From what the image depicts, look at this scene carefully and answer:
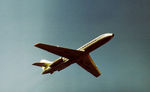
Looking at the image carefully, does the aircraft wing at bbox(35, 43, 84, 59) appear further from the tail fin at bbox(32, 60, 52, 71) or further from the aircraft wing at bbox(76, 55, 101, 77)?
the tail fin at bbox(32, 60, 52, 71)

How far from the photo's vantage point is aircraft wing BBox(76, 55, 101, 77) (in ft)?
148

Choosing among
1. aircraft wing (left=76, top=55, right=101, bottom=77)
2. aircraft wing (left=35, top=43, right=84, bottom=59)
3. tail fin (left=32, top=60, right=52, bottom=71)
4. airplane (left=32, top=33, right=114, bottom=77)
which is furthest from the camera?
tail fin (left=32, top=60, right=52, bottom=71)

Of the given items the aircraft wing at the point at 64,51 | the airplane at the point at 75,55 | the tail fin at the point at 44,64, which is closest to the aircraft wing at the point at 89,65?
the airplane at the point at 75,55

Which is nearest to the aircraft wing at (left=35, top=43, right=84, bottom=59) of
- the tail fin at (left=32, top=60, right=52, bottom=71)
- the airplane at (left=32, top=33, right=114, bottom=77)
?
the airplane at (left=32, top=33, right=114, bottom=77)

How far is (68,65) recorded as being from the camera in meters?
43.0

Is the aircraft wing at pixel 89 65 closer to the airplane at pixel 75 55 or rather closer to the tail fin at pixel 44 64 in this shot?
the airplane at pixel 75 55

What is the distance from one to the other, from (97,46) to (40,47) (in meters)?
12.7

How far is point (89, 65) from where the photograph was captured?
154 ft

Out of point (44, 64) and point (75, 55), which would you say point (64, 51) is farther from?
point (44, 64)

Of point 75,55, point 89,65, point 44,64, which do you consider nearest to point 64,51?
point 75,55

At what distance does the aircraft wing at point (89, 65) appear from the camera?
45.1 m

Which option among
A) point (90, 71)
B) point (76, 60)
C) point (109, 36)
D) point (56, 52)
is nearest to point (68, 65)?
point (76, 60)

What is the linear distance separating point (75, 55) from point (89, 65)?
7.99m

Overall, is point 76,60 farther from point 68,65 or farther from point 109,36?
point 109,36
